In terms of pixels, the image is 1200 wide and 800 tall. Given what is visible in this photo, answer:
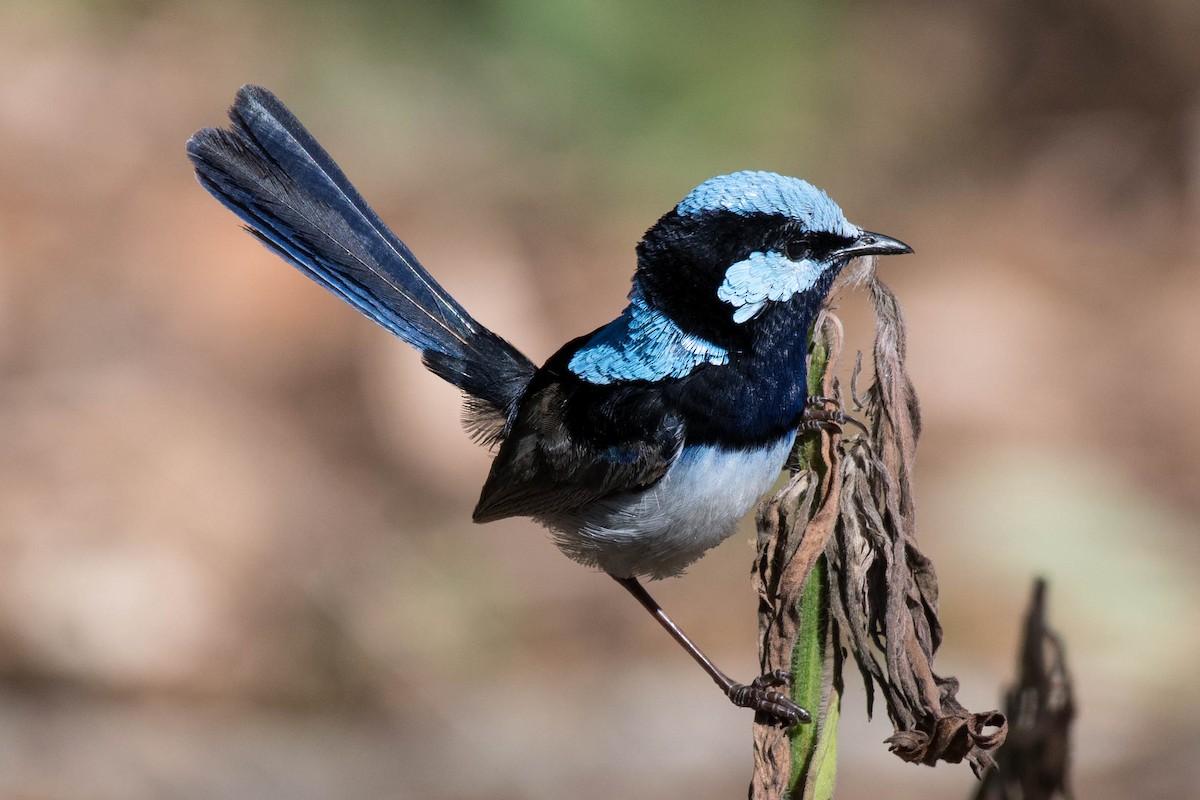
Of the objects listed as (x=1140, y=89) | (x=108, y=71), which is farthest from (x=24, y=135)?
(x=1140, y=89)

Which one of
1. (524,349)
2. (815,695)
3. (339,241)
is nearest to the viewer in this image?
(815,695)

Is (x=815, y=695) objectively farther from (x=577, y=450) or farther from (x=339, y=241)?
(x=339, y=241)

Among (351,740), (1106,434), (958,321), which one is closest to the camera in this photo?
(351,740)

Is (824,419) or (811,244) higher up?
(811,244)

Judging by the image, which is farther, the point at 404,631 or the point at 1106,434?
the point at 1106,434

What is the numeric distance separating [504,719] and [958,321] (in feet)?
9.89

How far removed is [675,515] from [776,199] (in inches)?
29.3

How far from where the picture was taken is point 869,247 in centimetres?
288

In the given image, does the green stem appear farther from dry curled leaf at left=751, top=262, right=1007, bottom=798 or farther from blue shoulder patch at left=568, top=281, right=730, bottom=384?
blue shoulder patch at left=568, top=281, right=730, bottom=384

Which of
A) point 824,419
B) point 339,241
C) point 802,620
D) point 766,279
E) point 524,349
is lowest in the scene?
point 802,620

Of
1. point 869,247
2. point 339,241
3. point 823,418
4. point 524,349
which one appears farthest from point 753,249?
point 524,349

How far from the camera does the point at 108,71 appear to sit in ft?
24.3

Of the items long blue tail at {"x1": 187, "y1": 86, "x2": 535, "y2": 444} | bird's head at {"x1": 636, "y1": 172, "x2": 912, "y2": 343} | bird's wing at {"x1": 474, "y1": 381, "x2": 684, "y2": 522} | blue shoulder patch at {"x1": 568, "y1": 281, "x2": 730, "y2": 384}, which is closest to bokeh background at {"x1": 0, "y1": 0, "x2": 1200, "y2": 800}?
long blue tail at {"x1": 187, "y1": 86, "x2": 535, "y2": 444}

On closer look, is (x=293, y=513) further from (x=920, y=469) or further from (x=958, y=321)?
(x=958, y=321)
